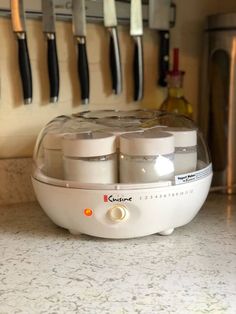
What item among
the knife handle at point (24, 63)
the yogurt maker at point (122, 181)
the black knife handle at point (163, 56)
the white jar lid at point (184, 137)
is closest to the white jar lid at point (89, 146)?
the yogurt maker at point (122, 181)

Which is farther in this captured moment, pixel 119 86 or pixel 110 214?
pixel 119 86

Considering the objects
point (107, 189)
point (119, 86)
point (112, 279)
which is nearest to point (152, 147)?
point (107, 189)

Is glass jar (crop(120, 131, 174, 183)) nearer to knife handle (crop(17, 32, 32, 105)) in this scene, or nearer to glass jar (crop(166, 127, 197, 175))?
glass jar (crop(166, 127, 197, 175))

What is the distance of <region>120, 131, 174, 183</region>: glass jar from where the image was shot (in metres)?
0.72

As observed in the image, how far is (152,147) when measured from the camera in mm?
720

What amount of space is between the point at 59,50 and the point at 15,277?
0.53 meters

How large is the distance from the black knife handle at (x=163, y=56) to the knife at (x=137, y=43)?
59mm

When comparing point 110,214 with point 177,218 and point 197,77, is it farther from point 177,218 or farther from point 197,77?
point 197,77

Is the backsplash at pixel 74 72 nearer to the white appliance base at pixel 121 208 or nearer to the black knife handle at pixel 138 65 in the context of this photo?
the black knife handle at pixel 138 65

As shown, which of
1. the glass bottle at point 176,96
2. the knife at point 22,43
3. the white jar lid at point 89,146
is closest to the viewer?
the white jar lid at point 89,146

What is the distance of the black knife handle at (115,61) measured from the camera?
1010 millimetres

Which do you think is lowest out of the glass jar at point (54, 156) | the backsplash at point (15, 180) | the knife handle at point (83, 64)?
the backsplash at point (15, 180)

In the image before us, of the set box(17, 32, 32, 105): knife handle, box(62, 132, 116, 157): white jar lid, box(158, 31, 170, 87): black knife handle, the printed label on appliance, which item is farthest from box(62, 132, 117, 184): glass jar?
box(158, 31, 170, 87): black knife handle

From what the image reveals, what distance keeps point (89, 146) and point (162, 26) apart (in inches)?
18.6
